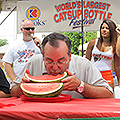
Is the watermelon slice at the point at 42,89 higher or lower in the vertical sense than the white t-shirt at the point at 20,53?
lower

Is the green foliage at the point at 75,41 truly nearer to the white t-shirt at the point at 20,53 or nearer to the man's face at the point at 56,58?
the white t-shirt at the point at 20,53

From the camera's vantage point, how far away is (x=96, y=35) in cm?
368

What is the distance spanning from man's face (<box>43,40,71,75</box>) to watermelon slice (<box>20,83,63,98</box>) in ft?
0.82

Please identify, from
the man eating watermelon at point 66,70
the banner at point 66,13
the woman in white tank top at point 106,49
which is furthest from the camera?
the banner at point 66,13

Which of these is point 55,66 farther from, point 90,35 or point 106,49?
point 90,35

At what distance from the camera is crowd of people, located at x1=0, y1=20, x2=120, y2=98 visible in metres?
1.61

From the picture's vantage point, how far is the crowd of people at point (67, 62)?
5.29 feet

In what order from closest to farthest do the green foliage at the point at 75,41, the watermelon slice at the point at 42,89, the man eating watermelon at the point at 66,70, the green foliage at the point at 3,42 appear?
the watermelon slice at the point at 42,89, the man eating watermelon at the point at 66,70, the green foliage at the point at 75,41, the green foliage at the point at 3,42

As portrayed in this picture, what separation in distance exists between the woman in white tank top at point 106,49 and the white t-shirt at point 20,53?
102 centimetres

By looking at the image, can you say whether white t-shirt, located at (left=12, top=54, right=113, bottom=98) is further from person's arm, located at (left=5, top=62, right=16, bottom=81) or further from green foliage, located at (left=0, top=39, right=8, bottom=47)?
green foliage, located at (left=0, top=39, right=8, bottom=47)

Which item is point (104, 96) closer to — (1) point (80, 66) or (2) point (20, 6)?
(1) point (80, 66)

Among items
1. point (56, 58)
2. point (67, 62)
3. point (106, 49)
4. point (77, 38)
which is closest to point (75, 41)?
point (77, 38)

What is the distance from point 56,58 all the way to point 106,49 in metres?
1.75

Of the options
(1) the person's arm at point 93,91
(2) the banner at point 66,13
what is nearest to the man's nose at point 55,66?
(1) the person's arm at point 93,91
